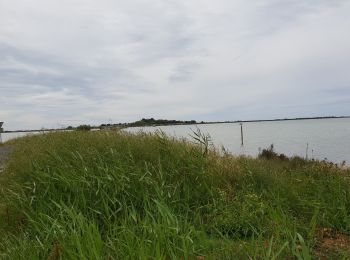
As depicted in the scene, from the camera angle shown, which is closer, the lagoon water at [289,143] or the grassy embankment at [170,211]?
the grassy embankment at [170,211]

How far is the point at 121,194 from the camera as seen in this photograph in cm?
566

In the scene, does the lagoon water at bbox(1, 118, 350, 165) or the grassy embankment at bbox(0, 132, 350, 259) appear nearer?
the grassy embankment at bbox(0, 132, 350, 259)

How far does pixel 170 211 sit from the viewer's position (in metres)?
4.92

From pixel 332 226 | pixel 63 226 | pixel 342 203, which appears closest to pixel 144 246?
pixel 63 226

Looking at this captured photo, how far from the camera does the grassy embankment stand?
383cm

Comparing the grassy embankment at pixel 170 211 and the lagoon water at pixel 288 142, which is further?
the lagoon water at pixel 288 142

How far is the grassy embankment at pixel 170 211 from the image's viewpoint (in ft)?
12.6

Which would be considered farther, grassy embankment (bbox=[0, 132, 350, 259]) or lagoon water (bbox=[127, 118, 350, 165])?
lagoon water (bbox=[127, 118, 350, 165])

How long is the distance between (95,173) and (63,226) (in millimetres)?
1923

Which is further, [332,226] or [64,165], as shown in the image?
[64,165]

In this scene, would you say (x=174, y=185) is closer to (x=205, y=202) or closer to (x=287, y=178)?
(x=205, y=202)

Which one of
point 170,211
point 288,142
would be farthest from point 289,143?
point 170,211

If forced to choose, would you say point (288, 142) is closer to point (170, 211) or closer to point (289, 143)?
point (289, 143)

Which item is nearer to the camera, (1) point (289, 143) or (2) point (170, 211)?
(2) point (170, 211)
